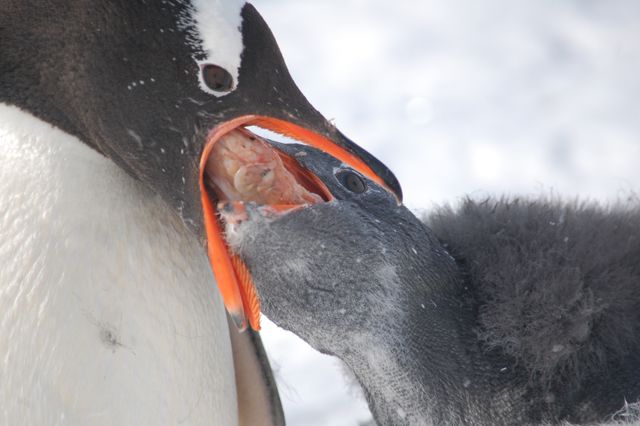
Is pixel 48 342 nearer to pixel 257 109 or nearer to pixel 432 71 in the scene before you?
pixel 257 109

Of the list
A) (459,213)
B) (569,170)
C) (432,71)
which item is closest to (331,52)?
(432,71)

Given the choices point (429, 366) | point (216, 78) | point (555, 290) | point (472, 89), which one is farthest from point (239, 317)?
point (472, 89)

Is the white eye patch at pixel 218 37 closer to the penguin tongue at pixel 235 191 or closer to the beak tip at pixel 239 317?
the penguin tongue at pixel 235 191

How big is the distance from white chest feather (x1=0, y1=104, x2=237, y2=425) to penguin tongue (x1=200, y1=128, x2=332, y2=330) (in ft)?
→ 0.28

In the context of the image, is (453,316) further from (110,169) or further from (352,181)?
(110,169)

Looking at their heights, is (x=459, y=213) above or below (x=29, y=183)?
above

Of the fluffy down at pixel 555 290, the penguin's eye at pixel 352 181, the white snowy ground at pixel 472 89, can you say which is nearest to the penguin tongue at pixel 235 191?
the penguin's eye at pixel 352 181

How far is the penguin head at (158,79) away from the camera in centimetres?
105

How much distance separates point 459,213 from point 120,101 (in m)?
0.76

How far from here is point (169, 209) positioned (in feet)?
3.86

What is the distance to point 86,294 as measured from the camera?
1.09m

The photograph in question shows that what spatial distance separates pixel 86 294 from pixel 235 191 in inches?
8.1

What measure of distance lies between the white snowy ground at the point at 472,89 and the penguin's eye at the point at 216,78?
1.45 m

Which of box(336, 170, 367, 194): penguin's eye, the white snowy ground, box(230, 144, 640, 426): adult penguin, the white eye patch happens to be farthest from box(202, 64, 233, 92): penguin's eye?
the white snowy ground
